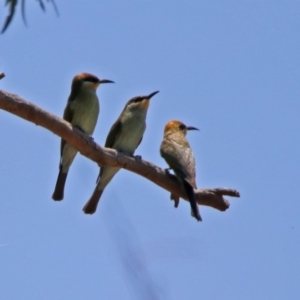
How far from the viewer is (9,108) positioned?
12.2 feet

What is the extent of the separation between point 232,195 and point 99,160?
731 millimetres

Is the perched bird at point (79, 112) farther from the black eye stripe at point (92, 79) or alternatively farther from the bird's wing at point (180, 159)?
the bird's wing at point (180, 159)

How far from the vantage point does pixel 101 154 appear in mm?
4301

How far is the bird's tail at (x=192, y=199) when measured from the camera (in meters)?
4.38

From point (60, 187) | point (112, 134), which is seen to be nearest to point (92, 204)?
point (60, 187)

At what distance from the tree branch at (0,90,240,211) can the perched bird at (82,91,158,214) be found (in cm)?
86

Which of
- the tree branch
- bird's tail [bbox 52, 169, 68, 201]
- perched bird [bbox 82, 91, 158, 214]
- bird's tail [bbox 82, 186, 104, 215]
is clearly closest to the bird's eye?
perched bird [bbox 82, 91, 158, 214]

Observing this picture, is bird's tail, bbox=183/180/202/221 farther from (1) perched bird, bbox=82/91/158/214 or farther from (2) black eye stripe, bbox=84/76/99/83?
(2) black eye stripe, bbox=84/76/99/83

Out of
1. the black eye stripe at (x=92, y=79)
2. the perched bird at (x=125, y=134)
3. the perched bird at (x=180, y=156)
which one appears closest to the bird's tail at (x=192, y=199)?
the perched bird at (x=180, y=156)

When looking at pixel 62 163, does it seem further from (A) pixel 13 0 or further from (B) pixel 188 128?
(A) pixel 13 0

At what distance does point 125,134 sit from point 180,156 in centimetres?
60

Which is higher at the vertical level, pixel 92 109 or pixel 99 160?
pixel 92 109

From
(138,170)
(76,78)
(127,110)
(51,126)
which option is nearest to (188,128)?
(127,110)

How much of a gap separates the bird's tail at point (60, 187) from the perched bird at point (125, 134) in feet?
0.59
